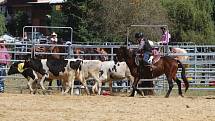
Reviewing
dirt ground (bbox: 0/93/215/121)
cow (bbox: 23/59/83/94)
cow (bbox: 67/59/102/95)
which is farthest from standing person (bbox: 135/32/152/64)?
dirt ground (bbox: 0/93/215/121)

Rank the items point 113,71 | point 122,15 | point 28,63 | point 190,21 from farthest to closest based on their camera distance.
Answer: point 190,21, point 122,15, point 113,71, point 28,63

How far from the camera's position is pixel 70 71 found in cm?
2033

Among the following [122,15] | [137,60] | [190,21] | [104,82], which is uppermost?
[122,15]

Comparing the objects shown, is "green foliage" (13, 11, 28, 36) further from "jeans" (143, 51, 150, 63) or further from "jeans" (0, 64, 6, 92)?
"jeans" (143, 51, 150, 63)

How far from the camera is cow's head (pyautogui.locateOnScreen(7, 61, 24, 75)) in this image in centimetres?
2086

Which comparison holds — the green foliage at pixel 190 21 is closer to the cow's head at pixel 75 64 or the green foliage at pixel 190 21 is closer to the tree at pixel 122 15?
the tree at pixel 122 15

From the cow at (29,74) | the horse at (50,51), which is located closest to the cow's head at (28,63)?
the cow at (29,74)

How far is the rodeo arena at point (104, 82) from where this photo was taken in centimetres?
1531

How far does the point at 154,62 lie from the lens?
797 inches

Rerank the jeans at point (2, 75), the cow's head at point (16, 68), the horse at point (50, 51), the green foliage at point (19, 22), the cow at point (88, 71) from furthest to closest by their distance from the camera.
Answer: the green foliage at point (19, 22) < the horse at point (50, 51) < the jeans at point (2, 75) < the cow's head at point (16, 68) < the cow at point (88, 71)

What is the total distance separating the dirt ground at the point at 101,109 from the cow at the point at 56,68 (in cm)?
286

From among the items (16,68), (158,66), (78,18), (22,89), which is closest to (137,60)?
(158,66)

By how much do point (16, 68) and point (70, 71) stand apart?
2159mm

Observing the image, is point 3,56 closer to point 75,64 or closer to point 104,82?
point 75,64
